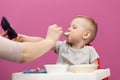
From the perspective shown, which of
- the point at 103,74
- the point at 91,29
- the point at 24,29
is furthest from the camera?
the point at 24,29

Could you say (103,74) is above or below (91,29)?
below

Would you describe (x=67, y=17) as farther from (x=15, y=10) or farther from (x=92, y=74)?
(x=92, y=74)

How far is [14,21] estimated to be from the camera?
5.19 feet

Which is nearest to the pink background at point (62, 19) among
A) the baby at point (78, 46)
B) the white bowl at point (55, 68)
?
the baby at point (78, 46)

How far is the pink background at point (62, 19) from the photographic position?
1.58 meters

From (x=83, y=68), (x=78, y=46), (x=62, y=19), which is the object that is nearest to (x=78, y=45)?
(x=78, y=46)

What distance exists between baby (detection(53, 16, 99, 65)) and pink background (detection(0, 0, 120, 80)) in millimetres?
420

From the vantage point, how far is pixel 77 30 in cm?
115

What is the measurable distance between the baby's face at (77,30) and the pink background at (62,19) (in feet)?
1.40

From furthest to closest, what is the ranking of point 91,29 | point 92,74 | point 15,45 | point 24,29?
point 24,29 < point 91,29 < point 92,74 < point 15,45

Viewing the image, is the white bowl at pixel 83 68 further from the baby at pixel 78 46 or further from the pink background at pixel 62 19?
the pink background at pixel 62 19

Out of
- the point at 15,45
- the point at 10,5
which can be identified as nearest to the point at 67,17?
the point at 10,5

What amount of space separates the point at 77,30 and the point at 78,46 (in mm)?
74

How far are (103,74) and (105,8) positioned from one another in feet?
2.49
